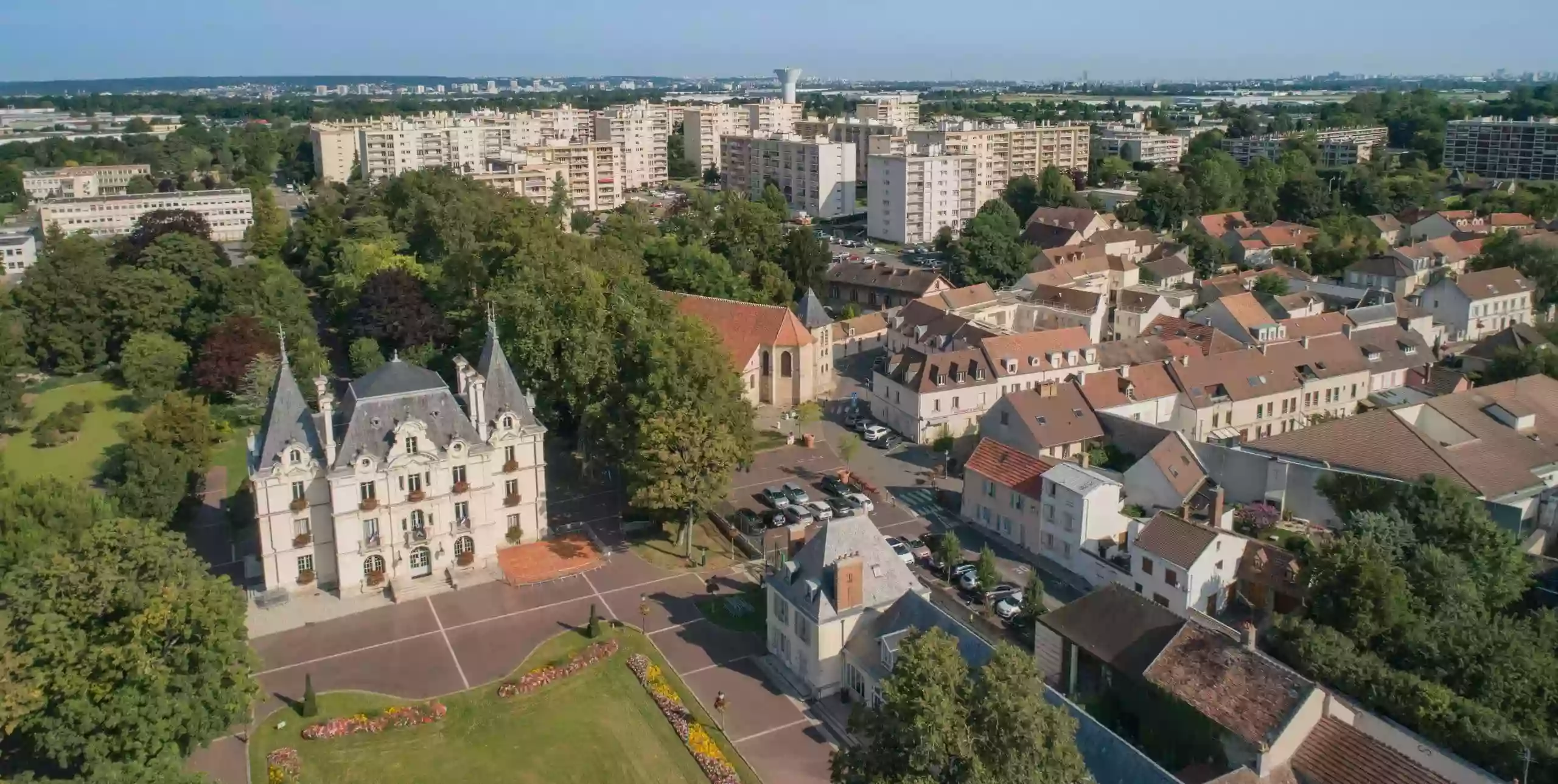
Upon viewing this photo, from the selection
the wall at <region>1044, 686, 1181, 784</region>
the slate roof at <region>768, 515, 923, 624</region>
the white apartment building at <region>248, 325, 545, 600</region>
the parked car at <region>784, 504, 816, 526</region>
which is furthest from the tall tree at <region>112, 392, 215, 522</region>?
the wall at <region>1044, 686, 1181, 784</region>

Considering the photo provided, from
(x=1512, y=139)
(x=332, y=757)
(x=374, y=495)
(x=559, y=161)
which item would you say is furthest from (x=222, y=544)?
(x=1512, y=139)

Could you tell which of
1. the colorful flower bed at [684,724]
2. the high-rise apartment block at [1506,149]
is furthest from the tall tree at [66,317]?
the high-rise apartment block at [1506,149]

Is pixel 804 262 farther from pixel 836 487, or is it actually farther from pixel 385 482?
pixel 385 482

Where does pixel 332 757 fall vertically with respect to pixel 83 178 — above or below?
below

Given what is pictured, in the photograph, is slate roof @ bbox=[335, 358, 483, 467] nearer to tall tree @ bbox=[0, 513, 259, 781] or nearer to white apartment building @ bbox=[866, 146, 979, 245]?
tall tree @ bbox=[0, 513, 259, 781]

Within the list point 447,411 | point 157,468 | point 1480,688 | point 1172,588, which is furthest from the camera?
point 157,468

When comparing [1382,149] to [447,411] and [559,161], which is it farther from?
[447,411]

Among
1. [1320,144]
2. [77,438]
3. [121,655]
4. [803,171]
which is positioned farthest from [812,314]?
[1320,144]
